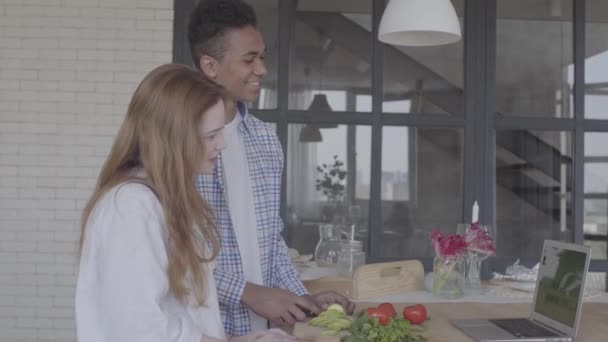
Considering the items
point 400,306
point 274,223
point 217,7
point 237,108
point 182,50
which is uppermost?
point 182,50

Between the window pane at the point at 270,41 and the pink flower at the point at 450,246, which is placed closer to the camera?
the pink flower at the point at 450,246

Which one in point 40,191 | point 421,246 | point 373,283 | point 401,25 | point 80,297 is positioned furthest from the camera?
point 421,246

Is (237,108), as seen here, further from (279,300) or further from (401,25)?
(401,25)

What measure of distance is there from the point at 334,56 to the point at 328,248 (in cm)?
203

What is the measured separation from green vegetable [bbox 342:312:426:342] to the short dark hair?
93 cm

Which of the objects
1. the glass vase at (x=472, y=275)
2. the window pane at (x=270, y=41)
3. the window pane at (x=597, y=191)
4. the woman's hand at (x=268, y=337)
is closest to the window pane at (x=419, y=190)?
the window pane at (x=270, y=41)

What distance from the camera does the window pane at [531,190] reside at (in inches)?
198

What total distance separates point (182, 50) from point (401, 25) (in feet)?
6.59

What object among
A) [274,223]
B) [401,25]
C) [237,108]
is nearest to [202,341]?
[274,223]

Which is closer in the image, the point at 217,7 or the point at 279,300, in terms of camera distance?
the point at 279,300

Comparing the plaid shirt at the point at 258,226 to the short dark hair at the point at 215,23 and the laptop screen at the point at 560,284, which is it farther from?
the laptop screen at the point at 560,284

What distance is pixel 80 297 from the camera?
142 centimetres

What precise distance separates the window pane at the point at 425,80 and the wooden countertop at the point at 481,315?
7.96 feet

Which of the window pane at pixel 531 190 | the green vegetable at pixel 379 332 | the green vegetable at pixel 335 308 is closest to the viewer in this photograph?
the green vegetable at pixel 379 332
